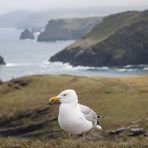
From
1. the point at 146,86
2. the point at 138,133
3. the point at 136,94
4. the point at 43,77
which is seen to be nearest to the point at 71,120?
the point at 138,133

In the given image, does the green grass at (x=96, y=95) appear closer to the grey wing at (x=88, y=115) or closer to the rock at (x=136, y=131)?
the rock at (x=136, y=131)

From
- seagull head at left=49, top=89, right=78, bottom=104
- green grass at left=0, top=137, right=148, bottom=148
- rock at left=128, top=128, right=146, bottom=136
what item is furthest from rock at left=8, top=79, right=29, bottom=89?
green grass at left=0, top=137, right=148, bottom=148

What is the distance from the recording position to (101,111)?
75000 millimetres

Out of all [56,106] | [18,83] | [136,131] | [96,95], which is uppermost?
[136,131]

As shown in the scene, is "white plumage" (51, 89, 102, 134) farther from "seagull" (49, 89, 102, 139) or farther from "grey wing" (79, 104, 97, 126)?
"grey wing" (79, 104, 97, 126)

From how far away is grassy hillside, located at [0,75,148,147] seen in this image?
71.7m

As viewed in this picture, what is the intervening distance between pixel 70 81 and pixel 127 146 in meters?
76.8

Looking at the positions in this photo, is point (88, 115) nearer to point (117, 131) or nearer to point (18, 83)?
point (117, 131)

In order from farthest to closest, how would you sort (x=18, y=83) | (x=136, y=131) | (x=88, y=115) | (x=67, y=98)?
(x=18, y=83), (x=136, y=131), (x=88, y=115), (x=67, y=98)

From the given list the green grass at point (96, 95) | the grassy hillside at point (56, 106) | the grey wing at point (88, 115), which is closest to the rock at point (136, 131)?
the grassy hillside at point (56, 106)

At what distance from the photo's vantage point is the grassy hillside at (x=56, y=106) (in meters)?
71.7

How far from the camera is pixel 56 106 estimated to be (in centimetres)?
8031

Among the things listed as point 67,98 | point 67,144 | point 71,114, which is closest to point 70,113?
point 71,114

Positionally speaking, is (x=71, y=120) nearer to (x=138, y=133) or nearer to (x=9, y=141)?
(x=9, y=141)
